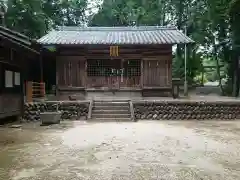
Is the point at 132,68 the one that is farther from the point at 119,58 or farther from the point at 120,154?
the point at 120,154

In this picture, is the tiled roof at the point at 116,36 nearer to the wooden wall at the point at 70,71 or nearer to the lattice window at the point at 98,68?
the wooden wall at the point at 70,71

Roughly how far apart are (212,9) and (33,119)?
1510cm

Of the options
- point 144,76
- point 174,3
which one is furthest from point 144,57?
point 174,3

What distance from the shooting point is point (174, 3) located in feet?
88.8

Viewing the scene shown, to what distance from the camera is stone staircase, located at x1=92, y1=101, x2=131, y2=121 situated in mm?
13348

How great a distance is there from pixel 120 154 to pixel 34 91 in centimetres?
1023

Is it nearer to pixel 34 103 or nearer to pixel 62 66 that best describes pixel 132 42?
pixel 62 66

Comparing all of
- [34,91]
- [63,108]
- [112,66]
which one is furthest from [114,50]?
[34,91]

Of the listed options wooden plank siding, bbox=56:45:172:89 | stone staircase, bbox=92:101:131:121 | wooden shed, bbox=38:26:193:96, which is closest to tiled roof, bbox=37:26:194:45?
wooden shed, bbox=38:26:193:96

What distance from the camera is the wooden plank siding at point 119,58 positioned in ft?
56.6

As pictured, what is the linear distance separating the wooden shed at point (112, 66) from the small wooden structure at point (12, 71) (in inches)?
156

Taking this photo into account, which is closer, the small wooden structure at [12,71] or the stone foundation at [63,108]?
Result: the small wooden structure at [12,71]

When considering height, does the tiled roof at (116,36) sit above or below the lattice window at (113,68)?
above

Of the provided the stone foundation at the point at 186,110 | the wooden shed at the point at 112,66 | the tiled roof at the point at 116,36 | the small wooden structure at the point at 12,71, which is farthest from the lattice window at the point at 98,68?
the small wooden structure at the point at 12,71
